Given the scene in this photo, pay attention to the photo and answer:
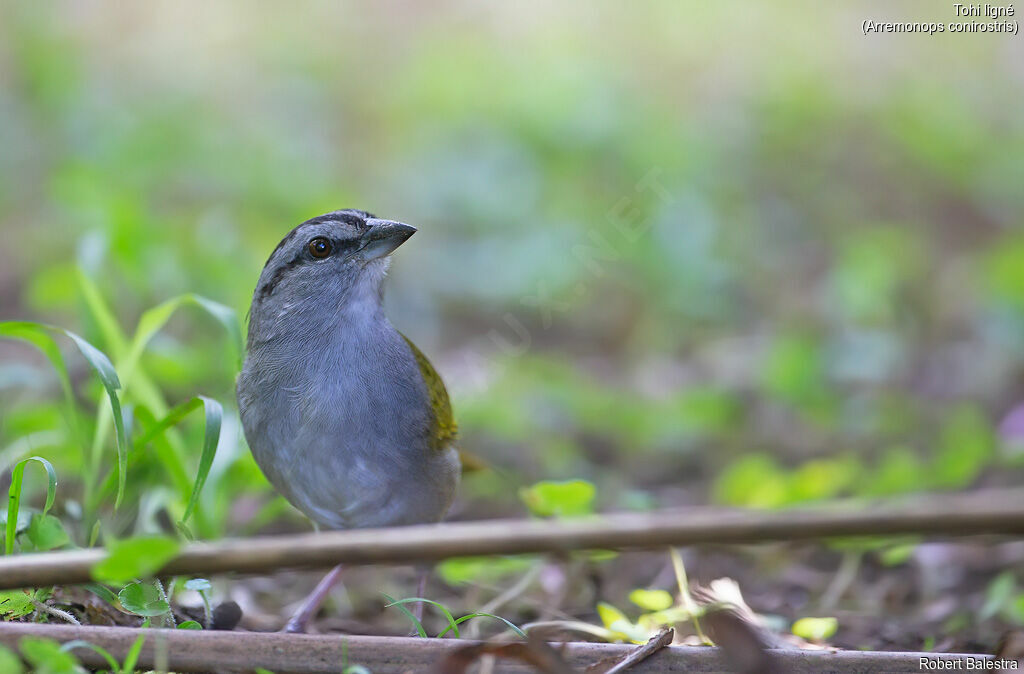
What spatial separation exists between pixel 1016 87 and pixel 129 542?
33.2 ft

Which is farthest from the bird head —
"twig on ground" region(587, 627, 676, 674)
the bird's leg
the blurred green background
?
"twig on ground" region(587, 627, 676, 674)

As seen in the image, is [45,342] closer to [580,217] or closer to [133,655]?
[133,655]

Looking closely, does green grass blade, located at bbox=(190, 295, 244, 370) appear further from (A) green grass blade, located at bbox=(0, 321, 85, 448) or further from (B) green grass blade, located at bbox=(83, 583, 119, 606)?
(B) green grass blade, located at bbox=(83, 583, 119, 606)

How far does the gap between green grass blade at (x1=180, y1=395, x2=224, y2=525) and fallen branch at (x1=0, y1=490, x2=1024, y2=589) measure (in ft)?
2.76

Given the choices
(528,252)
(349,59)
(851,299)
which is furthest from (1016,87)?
(349,59)

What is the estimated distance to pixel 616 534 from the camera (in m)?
1.86

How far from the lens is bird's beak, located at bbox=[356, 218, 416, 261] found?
331cm

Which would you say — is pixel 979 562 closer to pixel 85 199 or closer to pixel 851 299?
pixel 851 299

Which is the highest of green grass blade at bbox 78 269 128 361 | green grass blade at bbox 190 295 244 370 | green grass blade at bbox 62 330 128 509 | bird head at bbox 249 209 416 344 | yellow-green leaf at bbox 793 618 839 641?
bird head at bbox 249 209 416 344

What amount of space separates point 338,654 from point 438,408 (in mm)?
1086

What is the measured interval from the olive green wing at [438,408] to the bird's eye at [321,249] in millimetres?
374

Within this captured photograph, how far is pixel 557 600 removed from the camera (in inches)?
147

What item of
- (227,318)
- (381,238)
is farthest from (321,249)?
(227,318)

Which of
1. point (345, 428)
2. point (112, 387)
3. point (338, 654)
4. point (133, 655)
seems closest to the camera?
point (133, 655)
